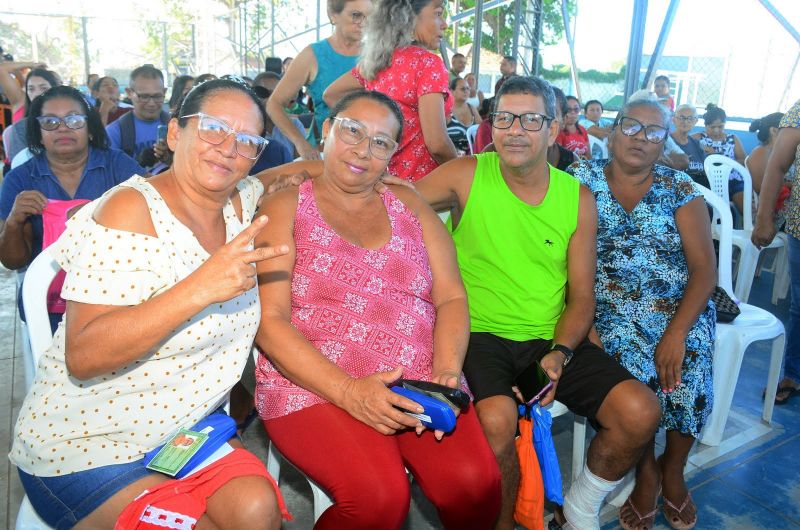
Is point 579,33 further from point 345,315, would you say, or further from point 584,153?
point 345,315

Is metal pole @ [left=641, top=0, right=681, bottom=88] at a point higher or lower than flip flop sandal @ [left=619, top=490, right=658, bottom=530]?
higher

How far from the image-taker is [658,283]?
2.66 meters

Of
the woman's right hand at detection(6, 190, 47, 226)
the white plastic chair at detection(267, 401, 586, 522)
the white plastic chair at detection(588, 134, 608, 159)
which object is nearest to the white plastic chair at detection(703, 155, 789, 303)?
the white plastic chair at detection(588, 134, 608, 159)

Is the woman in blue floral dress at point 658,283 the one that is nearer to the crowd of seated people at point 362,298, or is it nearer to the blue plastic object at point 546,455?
the crowd of seated people at point 362,298

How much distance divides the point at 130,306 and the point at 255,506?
22.3 inches

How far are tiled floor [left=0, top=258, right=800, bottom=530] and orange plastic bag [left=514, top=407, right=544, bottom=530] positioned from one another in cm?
41

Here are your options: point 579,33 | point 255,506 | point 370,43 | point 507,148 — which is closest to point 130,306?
point 255,506

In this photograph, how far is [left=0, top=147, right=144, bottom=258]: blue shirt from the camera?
2510 mm

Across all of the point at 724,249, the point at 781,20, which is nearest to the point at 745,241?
the point at 724,249

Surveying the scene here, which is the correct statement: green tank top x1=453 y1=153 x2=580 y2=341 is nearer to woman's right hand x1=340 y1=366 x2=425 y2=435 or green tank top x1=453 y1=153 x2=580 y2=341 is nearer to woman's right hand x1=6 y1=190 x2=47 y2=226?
woman's right hand x1=340 y1=366 x2=425 y2=435

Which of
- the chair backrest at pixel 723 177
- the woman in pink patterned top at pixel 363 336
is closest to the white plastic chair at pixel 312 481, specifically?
the woman in pink patterned top at pixel 363 336

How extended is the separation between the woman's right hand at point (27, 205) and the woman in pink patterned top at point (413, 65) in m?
1.46

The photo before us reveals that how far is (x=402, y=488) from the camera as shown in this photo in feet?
5.75

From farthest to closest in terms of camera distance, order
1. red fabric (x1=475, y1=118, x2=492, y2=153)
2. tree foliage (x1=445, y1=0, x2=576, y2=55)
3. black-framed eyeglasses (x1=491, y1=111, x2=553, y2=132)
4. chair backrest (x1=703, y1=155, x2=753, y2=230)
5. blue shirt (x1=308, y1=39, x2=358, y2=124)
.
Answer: tree foliage (x1=445, y1=0, x2=576, y2=55)
red fabric (x1=475, y1=118, x2=492, y2=153)
chair backrest (x1=703, y1=155, x2=753, y2=230)
blue shirt (x1=308, y1=39, x2=358, y2=124)
black-framed eyeglasses (x1=491, y1=111, x2=553, y2=132)
